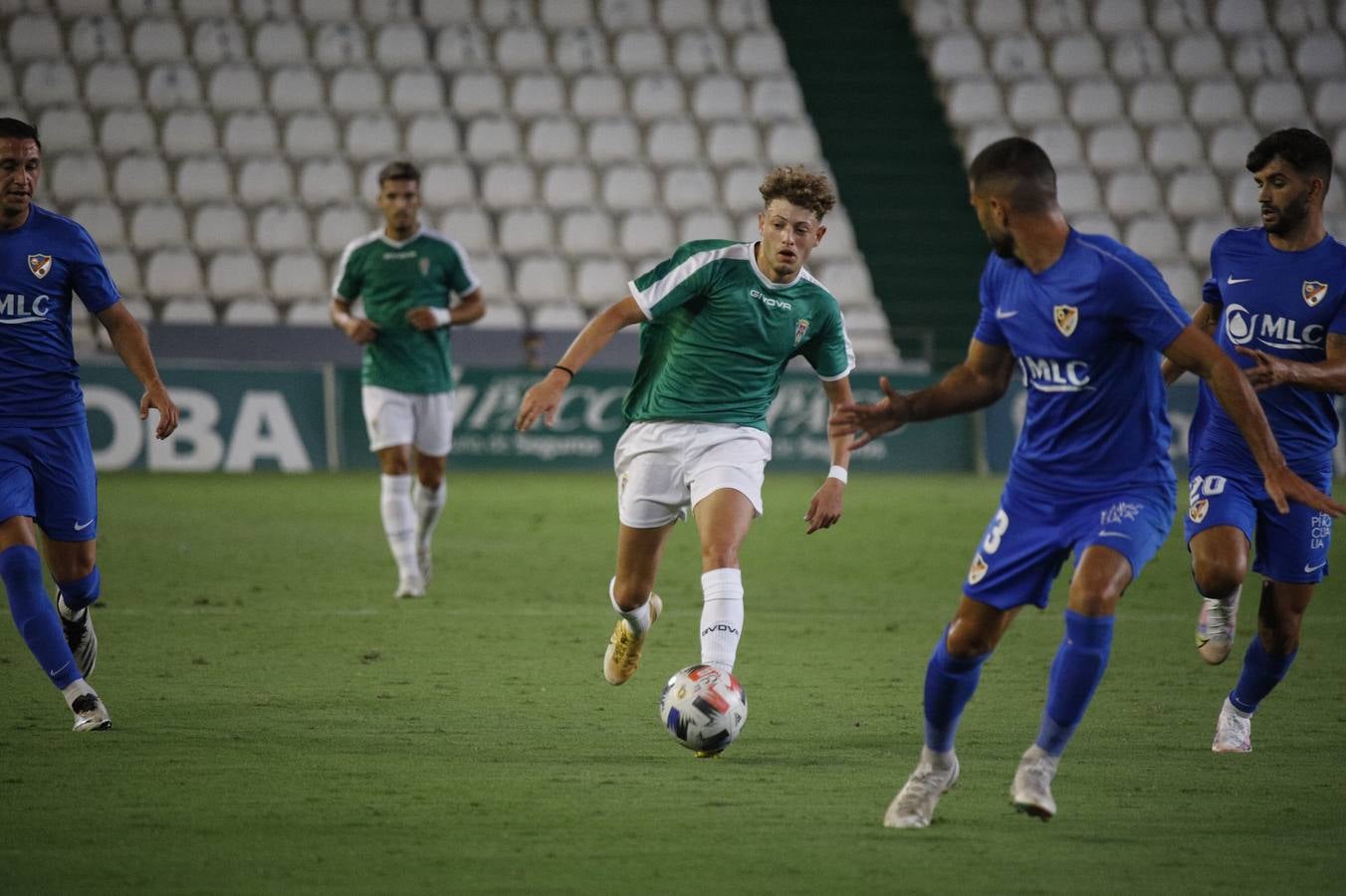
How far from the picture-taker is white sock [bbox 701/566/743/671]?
21.4 feet

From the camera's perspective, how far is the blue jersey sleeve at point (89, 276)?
263 inches

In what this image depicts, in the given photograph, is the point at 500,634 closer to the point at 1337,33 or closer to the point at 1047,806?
the point at 1047,806

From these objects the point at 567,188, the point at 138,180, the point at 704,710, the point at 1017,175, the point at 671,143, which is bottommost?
the point at 704,710

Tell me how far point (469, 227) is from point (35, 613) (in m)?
17.3

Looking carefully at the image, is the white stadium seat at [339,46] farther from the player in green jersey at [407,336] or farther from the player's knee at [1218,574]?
the player's knee at [1218,574]

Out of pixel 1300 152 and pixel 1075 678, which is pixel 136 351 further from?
pixel 1300 152

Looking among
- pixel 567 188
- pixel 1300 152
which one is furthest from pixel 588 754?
pixel 567 188

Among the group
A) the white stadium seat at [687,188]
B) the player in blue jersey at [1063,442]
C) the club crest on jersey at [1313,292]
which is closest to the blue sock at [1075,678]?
the player in blue jersey at [1063,442]

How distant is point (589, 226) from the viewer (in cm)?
2383

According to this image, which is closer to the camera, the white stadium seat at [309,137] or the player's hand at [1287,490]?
the player's hand at [1287,490]

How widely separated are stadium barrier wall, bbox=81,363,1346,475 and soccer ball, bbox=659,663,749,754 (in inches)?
551

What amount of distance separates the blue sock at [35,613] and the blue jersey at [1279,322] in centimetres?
447

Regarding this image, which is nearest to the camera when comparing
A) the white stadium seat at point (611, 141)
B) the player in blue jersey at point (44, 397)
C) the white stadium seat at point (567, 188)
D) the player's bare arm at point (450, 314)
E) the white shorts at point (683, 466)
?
the player in blue jersey at point (44, 397)

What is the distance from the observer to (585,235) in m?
23.8
